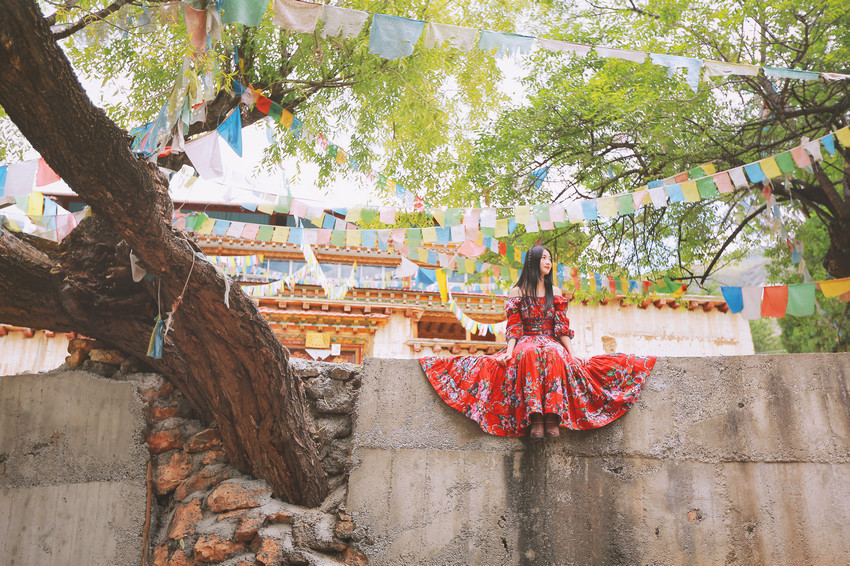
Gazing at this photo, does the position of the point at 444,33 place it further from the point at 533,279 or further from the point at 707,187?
the point at 707,187

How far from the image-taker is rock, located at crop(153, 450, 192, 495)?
4711 mm

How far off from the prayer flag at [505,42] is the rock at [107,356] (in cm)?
362

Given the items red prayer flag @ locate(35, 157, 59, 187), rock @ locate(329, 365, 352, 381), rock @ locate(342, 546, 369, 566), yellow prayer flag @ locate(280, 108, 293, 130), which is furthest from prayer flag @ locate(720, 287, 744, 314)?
red prayer flag @ locate(35, 157, 59, 187)

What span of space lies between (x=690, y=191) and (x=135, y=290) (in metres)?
4.97

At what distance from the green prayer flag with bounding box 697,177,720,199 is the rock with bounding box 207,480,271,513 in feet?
15.5

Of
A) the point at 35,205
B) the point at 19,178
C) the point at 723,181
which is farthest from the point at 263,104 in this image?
the point at 723,181

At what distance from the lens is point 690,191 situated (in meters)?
6.42

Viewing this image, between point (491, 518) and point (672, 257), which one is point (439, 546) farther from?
point (672, 257)

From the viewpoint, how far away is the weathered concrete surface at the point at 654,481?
4.09m

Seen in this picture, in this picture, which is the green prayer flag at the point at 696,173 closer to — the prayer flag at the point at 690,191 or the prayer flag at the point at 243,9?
the prayer flag at the point at 690,191

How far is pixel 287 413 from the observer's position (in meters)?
4.35

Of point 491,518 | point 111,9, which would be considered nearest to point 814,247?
Answer: point 491,518

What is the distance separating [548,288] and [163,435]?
117 inches

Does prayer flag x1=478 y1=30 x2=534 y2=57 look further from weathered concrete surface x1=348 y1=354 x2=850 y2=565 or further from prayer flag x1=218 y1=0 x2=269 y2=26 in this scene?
weathered concrete surface x1=348 y1=354 x2=850 y2=565
